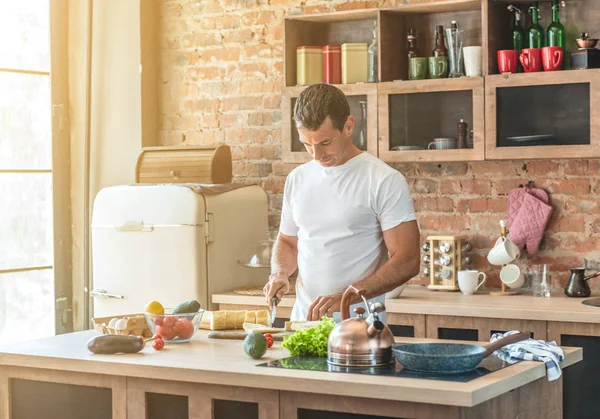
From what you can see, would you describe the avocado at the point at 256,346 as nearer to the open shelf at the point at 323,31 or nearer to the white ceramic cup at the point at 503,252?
the white ceramic cup at the point at 503,252

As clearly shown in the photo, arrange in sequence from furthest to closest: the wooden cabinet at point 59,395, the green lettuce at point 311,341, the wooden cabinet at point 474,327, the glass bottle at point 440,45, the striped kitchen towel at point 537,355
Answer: the glass bottle at point 440,45 → the wooden cabinet at point 474,327 → the wooden cabinet at point 59,395 → the green lettuce at point 311,341 → the striped kitchen towel at point 537,355

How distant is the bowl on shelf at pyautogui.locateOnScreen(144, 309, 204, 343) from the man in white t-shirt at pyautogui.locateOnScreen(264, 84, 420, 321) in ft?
1.10

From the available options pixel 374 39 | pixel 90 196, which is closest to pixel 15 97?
pixel 90 196

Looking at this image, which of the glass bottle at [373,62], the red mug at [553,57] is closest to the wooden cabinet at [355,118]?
the glass bottle at [373,62]

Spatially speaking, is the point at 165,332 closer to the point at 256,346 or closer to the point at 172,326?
the point at 172,326

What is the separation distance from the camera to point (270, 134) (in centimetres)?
556

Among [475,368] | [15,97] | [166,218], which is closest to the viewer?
[475,368]

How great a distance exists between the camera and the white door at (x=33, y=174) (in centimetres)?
564

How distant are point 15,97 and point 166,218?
4.38ft

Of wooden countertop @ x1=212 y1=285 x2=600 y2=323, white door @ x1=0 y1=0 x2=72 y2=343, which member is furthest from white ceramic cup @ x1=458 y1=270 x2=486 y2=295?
white door @ x1=0 y1=0 x2=72 y2=343

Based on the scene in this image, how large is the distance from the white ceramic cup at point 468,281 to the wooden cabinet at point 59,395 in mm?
2112

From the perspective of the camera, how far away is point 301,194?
3.79m

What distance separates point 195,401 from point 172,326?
0.42 meters

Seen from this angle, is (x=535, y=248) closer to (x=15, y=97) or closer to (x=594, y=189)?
(x=594, y=189)
